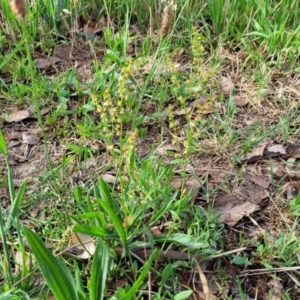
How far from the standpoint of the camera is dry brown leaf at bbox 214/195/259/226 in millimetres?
1599

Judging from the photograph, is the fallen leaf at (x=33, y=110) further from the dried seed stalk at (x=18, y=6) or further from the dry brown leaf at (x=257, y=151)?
the dried seed stalk at (x=18, y=6)

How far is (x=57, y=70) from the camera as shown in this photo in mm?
2158

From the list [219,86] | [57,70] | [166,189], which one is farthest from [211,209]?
[57,70]

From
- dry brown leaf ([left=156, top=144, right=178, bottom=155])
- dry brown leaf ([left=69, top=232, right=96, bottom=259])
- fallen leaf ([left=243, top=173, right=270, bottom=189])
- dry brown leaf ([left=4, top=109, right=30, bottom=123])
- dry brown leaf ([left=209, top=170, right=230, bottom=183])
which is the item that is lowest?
fallen leaf ([left=243, top=173, right=270, bottom=189])

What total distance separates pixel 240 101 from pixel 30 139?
34.4 inches

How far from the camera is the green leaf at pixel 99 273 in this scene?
1191mm

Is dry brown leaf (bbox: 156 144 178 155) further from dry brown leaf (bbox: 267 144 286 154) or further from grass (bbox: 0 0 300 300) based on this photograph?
dry brown leaf (bbox: 267 144 286 154)

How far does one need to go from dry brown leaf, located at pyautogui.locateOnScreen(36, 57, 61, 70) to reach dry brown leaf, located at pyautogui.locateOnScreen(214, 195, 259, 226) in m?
1.02

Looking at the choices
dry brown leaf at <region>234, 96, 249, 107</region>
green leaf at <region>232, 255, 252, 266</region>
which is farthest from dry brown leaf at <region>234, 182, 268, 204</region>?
dry brown leaf at <region>234, 96, 249, 107</region>

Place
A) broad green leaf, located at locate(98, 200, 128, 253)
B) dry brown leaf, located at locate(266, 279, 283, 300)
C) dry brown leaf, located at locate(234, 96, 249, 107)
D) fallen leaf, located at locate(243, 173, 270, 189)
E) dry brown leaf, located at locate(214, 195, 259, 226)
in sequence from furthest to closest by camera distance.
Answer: dry brown leaf, located at locate(234, 96, 249, 107), fallen leaf, located at locate(243, 173, 270, 189), dry brown leaf, located at locate(214, 195, 259, 226), dry brown leaf, located at locate(266, 279, 283, 300), broad green leaf, located at locate(98, 200, 128, 253)

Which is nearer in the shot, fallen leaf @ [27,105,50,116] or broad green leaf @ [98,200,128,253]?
broad green leaf @ [98,200,128,253]

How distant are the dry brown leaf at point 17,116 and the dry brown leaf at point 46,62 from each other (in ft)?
1.00

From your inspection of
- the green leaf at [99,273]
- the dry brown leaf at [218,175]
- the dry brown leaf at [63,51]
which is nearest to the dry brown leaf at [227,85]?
the dry brown leaf at [218,175]

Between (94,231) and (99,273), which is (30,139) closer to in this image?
(94,231)
